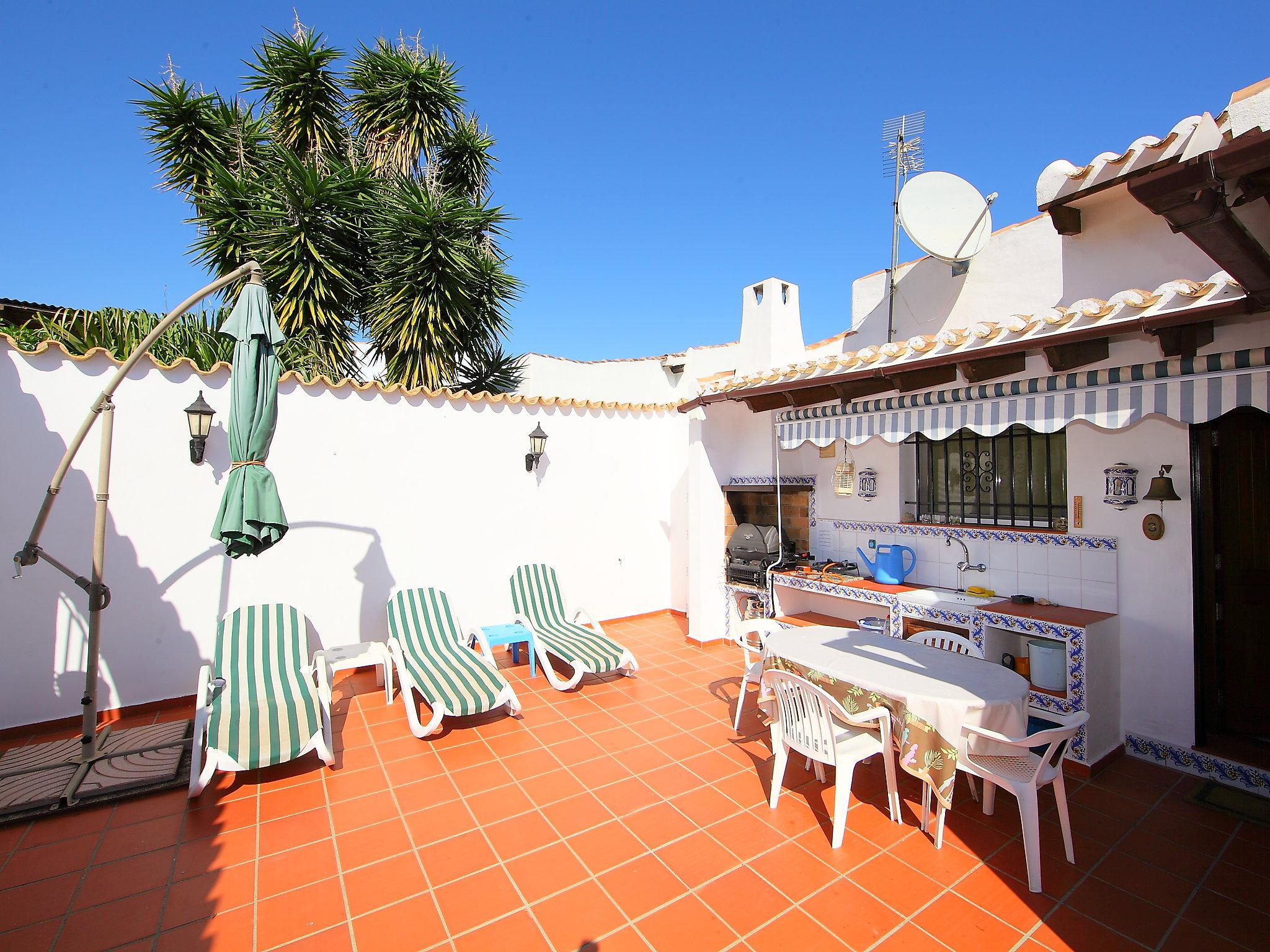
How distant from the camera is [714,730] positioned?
21.2 ft

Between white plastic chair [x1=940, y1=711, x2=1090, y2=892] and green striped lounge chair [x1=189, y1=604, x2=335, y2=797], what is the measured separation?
17.8 feet

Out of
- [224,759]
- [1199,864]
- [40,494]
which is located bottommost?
[1199,864]

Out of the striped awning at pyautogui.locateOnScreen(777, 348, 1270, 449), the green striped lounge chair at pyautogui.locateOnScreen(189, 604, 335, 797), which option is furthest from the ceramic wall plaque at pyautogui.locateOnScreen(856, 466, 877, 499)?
the green striped lounge chair at pyautogui.locateOnScreen(189, 604, 335, 797)

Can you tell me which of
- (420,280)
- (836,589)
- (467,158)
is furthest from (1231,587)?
(467,158)

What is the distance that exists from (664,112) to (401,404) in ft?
32.1

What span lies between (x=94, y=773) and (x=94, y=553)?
1987 mm

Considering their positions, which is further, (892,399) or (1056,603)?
(892,399)

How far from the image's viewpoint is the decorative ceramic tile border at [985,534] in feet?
20.0

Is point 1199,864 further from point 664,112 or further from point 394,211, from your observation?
point 664,112

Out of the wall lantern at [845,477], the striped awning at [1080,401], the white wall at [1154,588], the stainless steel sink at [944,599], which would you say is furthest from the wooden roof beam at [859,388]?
the stainless steel sink at [944,599]

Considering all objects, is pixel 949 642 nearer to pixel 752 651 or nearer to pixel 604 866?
pixel 752 651

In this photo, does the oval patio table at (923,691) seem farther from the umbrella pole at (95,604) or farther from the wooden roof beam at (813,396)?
the umbrella pole at (95,604)

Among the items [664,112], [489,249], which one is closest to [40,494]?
[489,249]

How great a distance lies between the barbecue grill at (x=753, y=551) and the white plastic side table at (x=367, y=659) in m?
5.05
